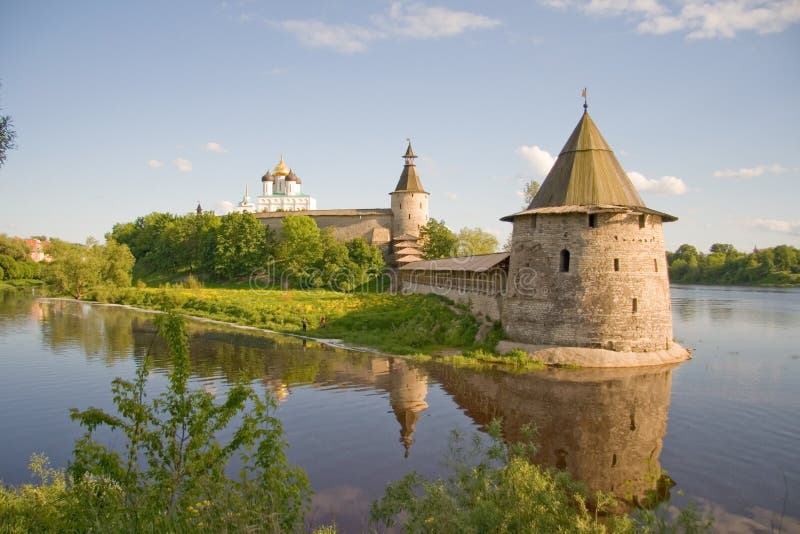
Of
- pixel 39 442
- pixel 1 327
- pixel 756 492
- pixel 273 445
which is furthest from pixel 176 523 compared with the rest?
pixel 1 327

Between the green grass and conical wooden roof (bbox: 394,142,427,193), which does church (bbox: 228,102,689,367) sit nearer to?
conical wooden roof (bbox: 394,142,427,193)

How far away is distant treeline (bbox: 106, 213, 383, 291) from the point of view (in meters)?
46.9

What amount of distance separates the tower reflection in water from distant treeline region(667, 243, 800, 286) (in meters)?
70.3

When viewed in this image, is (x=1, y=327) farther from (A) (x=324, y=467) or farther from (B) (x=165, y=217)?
(B) (x=165, y=217)

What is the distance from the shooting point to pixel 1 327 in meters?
28.9

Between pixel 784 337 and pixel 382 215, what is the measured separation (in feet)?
110

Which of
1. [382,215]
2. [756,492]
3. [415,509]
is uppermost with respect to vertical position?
[382,215]

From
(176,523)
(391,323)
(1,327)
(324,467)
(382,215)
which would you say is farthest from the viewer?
(382,215)

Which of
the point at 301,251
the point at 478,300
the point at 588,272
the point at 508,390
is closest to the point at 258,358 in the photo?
the point at 478,300

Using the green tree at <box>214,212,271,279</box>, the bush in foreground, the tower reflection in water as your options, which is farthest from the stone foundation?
the green tree at <box>214,212,271,279</box>

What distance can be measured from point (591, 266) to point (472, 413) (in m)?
7.70

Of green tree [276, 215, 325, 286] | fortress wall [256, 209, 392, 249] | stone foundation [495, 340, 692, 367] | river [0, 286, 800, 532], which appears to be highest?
fortress wall [256, 209, 392, 249]

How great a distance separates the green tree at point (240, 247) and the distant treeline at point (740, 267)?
211 feet

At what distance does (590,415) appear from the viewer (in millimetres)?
13430
